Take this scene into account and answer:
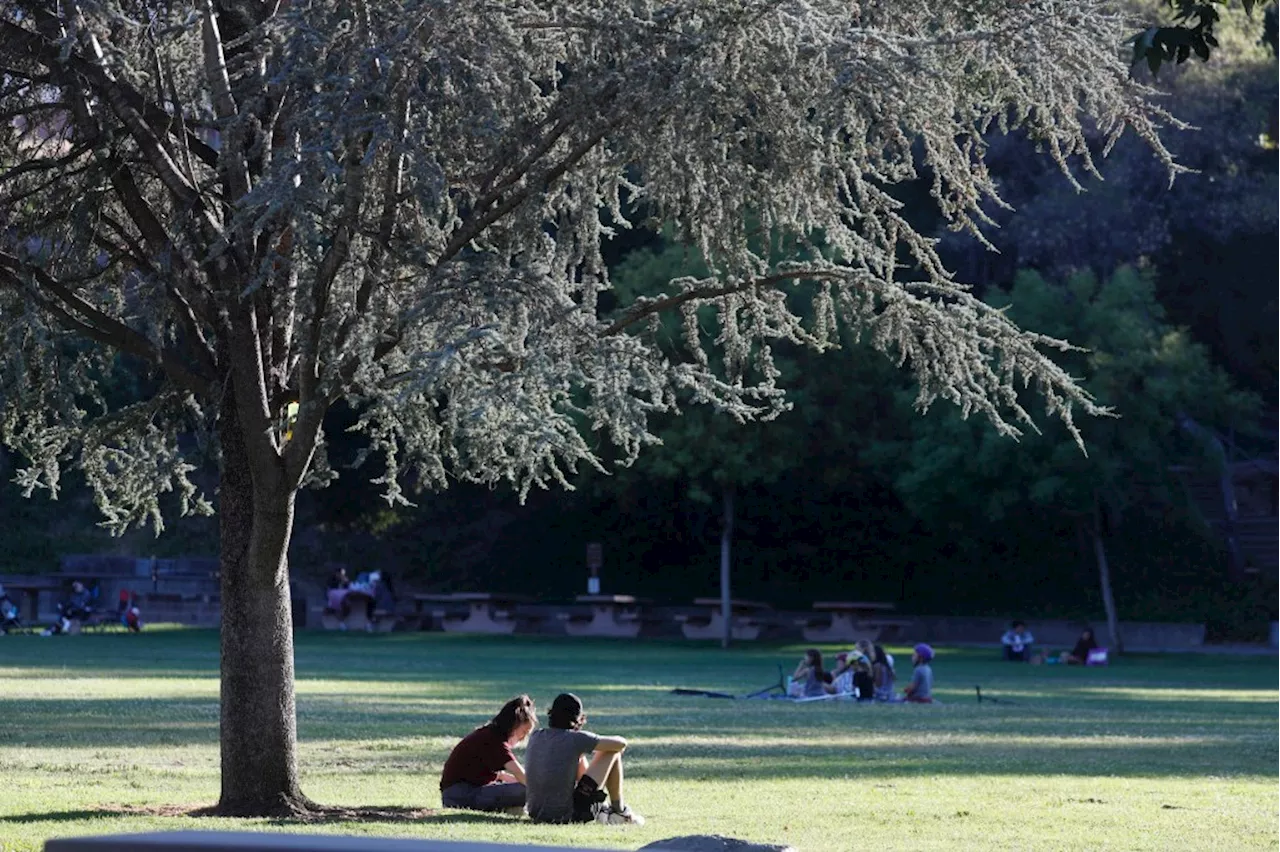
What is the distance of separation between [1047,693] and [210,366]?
63.4ft

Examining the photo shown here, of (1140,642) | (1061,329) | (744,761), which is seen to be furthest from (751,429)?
(744,761)

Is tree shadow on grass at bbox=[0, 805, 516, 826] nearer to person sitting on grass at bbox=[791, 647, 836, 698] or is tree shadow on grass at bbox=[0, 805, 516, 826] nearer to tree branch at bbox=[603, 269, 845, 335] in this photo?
tree branch at bbox=[603, 269, 845, 335]

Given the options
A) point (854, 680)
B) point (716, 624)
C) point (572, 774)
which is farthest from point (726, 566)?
point (572, 774)

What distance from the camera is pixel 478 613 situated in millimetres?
51031

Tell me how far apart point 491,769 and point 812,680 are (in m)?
14.2

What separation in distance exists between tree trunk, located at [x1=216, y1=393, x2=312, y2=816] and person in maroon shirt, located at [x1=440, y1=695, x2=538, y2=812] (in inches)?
43.9

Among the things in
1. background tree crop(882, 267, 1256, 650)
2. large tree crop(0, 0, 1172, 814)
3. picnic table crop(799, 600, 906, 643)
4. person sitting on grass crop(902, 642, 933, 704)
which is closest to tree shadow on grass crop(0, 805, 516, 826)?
large tree crop(0, 0, 1172, 814)

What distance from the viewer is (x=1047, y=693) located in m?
29.9

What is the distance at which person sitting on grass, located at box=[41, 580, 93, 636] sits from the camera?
42719 millimetres

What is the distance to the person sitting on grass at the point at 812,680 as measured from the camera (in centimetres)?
2761

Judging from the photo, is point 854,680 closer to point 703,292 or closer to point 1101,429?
point 703,292

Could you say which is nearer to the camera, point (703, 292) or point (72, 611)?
point (703, 292)

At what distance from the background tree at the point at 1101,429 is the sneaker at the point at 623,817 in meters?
29.8

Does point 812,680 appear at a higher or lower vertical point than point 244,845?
lower
